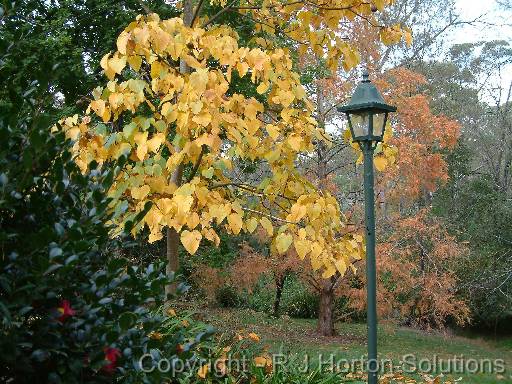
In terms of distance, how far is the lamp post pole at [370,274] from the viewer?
367 centimetres

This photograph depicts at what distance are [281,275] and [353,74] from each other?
14.6 ft

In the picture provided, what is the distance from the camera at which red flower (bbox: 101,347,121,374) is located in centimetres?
152

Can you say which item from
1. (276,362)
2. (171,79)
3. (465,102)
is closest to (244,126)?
(171,79)

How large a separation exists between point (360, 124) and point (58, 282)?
2.89m

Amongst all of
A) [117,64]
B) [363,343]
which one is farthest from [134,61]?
[363,343]

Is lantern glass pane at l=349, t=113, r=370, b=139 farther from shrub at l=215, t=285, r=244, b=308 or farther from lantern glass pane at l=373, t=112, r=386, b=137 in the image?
shrub at l=215, t=285, r=244, b=308

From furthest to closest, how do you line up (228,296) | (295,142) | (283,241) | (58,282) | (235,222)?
(228,296) → (295,142) → (283,241) → (235,222) → (58,282)

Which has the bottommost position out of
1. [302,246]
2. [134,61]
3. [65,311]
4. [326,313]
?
[326,313]

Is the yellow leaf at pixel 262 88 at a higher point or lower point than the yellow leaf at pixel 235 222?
higher

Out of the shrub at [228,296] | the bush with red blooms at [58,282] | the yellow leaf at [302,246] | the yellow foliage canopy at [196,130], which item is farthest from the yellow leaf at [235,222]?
the shrub at [228,296]

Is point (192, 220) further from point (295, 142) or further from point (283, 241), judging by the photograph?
point (295, 142)

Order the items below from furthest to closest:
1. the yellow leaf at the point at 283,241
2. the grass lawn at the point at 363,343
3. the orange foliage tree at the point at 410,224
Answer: the orange foliage tree at the point at 410,224, the grass lawn at the point at 363,343, the yellow leaf at the point at 283,241

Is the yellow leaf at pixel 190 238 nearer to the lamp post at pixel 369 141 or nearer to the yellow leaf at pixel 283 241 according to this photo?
the yellow leaf at pixel 283 241

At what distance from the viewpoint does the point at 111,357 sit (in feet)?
5.02
